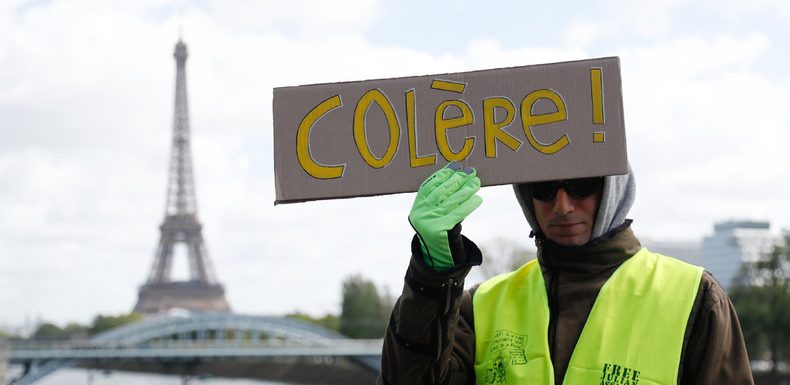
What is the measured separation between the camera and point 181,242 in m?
60.5

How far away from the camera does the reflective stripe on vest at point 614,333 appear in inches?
89.5

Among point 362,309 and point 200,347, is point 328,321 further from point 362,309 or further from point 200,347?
point 200,347

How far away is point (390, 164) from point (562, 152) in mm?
344

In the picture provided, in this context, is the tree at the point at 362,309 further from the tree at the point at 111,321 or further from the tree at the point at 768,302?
the tree at the point at 768,302

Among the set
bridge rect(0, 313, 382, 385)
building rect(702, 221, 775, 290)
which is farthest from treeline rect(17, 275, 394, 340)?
building rect(702, 221, 775, 290)

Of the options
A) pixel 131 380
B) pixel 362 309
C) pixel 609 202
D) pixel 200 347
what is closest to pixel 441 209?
pixel 609 202

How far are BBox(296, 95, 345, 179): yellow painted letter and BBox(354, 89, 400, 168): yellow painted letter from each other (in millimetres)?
54

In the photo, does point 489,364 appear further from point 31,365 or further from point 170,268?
point 170,268

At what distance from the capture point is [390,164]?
2402 mm

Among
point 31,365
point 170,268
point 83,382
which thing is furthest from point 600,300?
point 170,268

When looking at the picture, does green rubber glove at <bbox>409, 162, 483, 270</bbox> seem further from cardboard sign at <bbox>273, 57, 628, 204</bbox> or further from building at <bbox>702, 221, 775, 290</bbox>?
building at <bbox>702, 221, 775, 290</bbox>

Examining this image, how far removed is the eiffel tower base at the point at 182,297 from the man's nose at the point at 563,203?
58.5 m

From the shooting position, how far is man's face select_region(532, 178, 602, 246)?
2.36 metres

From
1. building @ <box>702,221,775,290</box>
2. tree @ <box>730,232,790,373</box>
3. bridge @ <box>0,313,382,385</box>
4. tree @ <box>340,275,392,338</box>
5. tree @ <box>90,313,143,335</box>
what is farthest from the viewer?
building @ <box>702,221,775,290</box>
